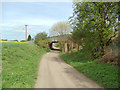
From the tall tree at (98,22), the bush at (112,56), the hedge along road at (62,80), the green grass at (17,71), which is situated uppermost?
the tall tree at (98,22)

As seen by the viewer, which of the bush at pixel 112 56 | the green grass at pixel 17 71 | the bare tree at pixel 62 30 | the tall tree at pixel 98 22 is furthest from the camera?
the bare tree at pixel 62 30

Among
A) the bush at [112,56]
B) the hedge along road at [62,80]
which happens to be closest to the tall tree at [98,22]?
the bush at [112,56]

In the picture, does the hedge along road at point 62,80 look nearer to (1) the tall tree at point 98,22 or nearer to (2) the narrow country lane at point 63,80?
(2) the narrow country lane at point 63,80

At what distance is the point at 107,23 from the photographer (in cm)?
1342

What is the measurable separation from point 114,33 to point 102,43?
194 cm

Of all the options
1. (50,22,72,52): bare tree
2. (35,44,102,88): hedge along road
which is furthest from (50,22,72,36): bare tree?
(35,44,102,88): hedge along road

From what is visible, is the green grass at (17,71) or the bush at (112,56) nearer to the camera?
the green grass at (17,71)

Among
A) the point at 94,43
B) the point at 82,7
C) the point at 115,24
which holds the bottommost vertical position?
the point at 94,43

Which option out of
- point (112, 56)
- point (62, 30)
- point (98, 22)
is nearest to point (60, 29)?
point (62, 30)

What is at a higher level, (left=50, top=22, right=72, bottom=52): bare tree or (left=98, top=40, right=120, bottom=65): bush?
(left=50, top=22, right=72, bottom=52): bare tree

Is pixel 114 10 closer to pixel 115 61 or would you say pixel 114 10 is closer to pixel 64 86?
pixel 115 61

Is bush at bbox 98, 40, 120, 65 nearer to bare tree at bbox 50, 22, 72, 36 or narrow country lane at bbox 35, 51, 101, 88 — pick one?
narrow country lane at bbox 35, 51, 101, 88

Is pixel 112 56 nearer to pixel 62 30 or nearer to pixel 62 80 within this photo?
pixel 62 80

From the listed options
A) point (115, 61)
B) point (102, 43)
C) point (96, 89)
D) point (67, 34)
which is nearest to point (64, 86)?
point (96, 89)
